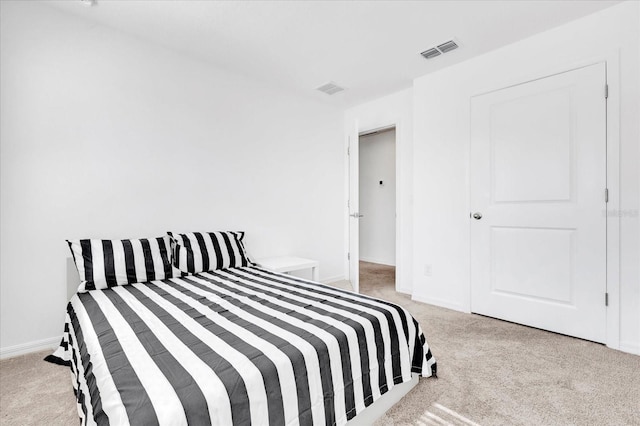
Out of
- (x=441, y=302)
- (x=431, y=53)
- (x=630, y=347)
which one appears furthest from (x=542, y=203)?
(x=431, y=53)

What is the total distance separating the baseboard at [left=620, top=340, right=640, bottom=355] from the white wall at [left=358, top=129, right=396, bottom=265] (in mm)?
3567

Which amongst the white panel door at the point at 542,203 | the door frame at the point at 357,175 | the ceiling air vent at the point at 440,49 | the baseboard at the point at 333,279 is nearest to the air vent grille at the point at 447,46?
the ceiling air vent at the point at 440,49

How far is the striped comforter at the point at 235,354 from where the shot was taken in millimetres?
943

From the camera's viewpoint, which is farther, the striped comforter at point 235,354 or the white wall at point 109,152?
the white wall at point 109,152

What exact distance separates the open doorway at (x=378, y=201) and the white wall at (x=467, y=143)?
2063 millimetres

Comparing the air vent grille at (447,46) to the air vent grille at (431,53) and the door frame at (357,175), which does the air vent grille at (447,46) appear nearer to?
the air vent grille at (431,53)

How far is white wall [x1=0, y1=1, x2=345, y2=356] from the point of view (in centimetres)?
215

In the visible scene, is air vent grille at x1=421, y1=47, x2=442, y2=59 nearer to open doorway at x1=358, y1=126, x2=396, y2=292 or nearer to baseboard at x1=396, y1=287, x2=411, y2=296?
open doorway at x1=358, y1=126, x2=396, y2=292

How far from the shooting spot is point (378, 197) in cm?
598

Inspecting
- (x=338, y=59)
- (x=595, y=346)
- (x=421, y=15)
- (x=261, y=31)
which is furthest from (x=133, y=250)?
(x=595, y=346)

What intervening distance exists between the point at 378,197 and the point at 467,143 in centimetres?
298

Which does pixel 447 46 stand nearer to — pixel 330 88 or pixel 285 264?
pixel 330 88

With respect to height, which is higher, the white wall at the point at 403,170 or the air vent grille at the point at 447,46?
the air vent grille at the point at 447,46

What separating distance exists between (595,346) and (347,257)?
8.46ft
